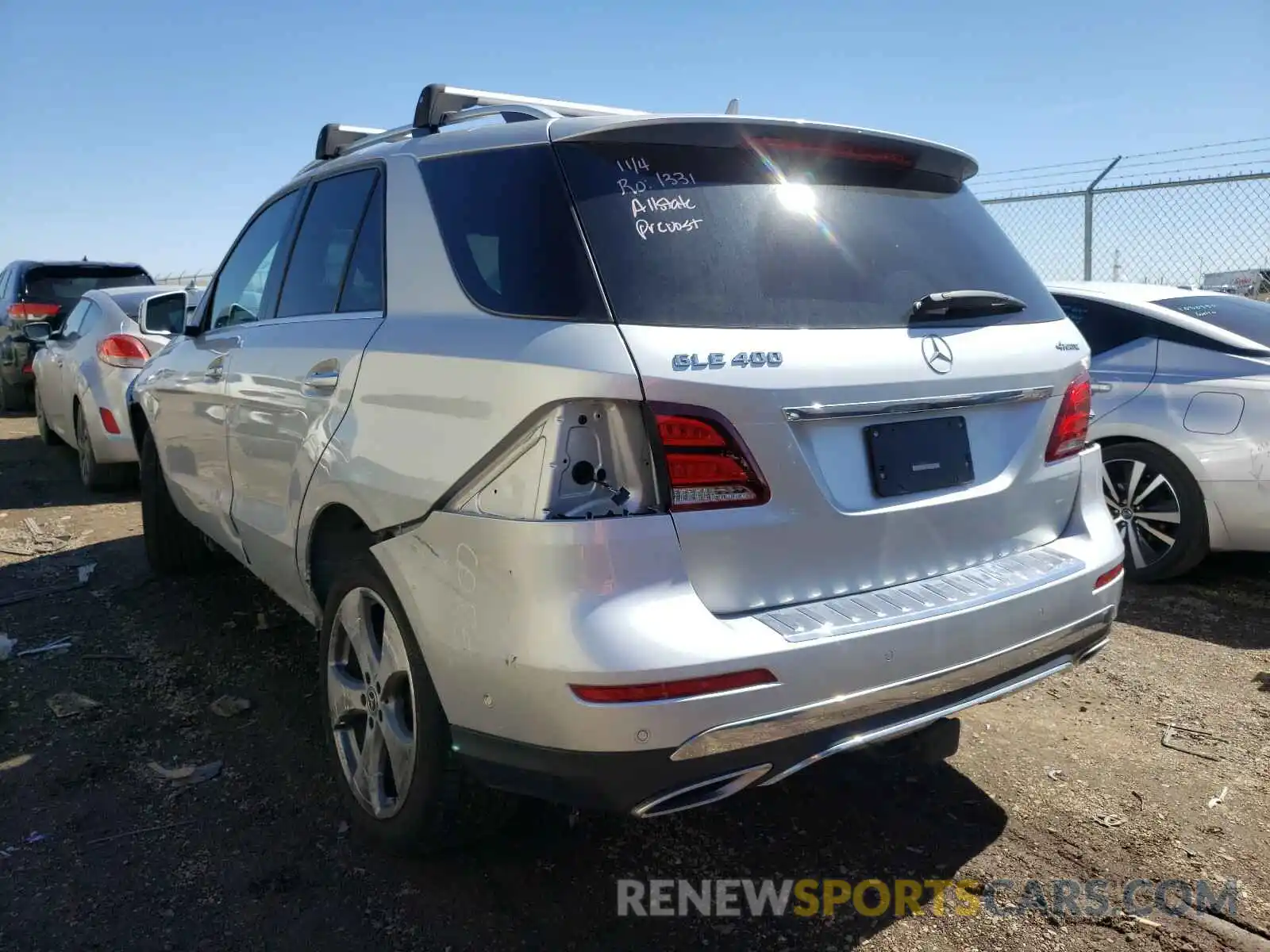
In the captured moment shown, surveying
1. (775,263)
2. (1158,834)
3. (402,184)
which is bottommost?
(1158,834)

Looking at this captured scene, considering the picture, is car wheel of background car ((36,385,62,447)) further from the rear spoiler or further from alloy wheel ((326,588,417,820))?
the rear spoiler

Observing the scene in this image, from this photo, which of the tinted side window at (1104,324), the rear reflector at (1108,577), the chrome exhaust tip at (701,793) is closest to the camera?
the chrome exhaust tip at (701,793)

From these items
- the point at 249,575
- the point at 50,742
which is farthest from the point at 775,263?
the point at 249,575

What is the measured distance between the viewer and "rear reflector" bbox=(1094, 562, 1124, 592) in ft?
8.81

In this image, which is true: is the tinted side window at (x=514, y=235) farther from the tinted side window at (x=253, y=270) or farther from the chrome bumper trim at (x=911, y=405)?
the tinted side window at (x=253, y=270)

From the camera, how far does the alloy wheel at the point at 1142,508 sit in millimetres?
5035

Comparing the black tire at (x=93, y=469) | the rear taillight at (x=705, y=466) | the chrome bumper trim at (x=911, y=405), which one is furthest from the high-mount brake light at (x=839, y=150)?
the black tire at (x=93, y=469)

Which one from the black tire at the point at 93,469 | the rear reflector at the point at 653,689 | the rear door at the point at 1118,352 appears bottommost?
the black tire at the point at 93,469

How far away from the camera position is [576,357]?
6.74 feet

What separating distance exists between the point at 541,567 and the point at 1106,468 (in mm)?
4180

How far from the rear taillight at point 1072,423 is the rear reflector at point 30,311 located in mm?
12008

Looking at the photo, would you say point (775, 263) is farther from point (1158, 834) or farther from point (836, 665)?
point (1158, 834)

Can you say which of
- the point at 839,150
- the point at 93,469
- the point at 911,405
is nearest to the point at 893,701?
the point at 911,405

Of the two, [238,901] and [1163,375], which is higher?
[1163,375]
